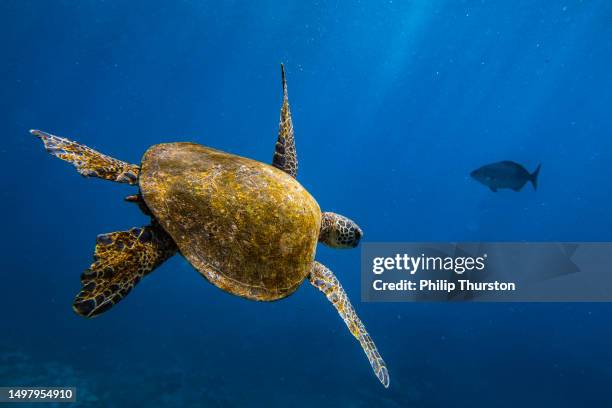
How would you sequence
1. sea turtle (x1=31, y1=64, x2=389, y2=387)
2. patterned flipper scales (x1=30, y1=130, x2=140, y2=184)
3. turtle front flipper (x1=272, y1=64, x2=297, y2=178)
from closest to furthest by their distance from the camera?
sea turtle (x1=31, y1=64, x2=389, y2=387) < patterned flipper scales (x1=30, y1=130, x2=140, y2=184) < turtle front flipper (x1=272, y1=64, x2=297, y2=178)

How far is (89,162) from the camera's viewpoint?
3.32m

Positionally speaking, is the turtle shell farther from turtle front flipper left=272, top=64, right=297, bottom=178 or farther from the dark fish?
the dark fish

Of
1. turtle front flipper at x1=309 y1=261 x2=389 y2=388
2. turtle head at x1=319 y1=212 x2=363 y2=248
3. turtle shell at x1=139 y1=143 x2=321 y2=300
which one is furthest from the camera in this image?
turtle head at x1=319 y1=212 x2=363 y2=248

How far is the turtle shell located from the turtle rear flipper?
265 mm

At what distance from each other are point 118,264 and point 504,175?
33.2ft

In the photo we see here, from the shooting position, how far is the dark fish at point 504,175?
991 cm

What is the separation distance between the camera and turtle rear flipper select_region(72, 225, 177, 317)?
2.63 meters

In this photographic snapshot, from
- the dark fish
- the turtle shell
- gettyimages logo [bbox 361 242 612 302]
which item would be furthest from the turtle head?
the dark fish

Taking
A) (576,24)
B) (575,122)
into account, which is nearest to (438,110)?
(575,122)

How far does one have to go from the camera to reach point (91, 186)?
44812 mm

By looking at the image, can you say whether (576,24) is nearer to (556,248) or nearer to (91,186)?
(556,248)

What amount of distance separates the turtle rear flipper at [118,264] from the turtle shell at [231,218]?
0.87 feet

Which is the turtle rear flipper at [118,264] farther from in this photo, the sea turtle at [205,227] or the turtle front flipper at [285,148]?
the turtle front flipper at [285,148]

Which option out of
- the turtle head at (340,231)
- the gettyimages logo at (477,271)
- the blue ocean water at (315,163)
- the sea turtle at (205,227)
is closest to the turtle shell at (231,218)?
the sea turtle at (205,227)
